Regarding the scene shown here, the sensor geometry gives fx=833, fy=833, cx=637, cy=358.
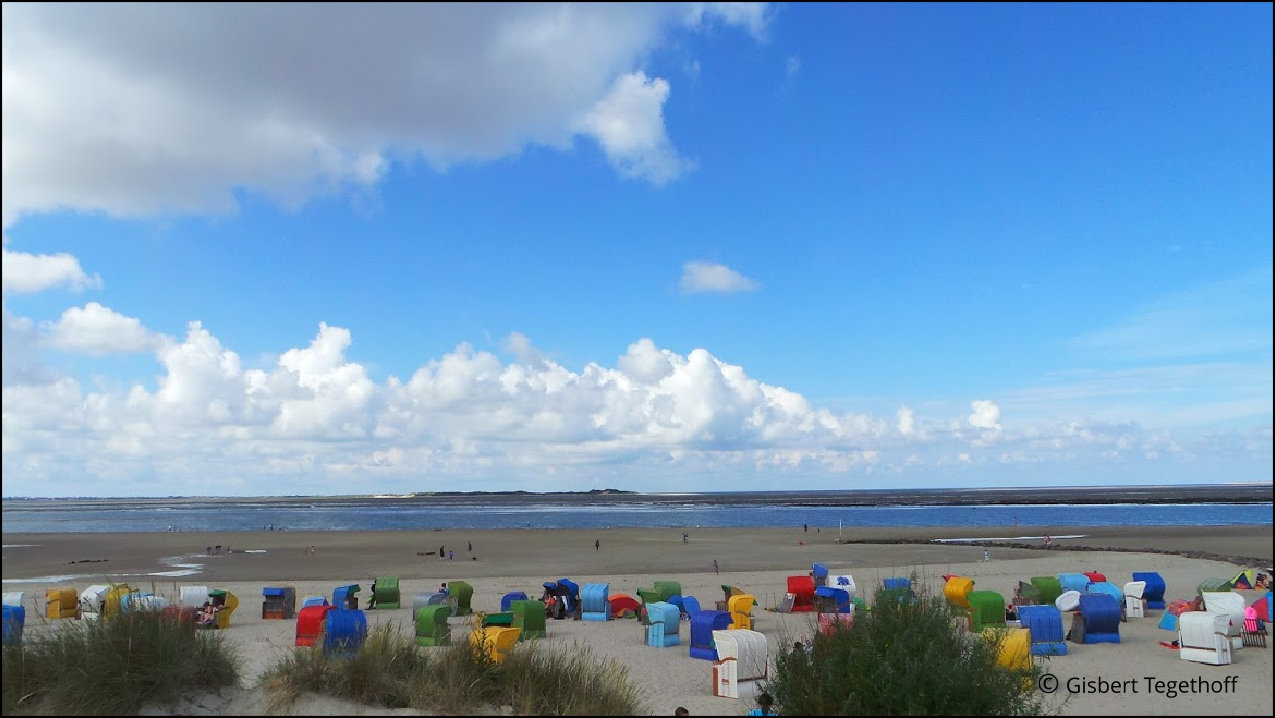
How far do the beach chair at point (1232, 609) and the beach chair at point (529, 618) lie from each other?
40.6 ft

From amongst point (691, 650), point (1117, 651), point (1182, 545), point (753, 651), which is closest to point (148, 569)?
point (691, 650)

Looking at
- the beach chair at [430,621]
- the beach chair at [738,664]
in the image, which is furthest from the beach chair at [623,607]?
the beach chair at [738,664]

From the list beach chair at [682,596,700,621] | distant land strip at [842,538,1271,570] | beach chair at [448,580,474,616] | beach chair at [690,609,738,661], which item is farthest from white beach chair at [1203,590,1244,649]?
distant land strip at [842,538,1271,570]

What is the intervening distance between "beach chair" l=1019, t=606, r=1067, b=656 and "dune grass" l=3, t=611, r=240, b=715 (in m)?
12.7

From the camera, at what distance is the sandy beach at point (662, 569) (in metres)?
12.5

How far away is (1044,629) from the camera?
14.7 meters

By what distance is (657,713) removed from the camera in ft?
35.9

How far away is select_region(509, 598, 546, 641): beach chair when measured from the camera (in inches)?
653

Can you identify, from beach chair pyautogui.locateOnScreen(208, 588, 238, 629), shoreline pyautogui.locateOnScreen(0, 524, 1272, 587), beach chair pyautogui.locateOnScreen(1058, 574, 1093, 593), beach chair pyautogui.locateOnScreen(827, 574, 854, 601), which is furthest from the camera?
shoreline pyautogui.locateOnScreen(0, 524, 1272, 587)

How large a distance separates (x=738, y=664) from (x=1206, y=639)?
8058 millimetres

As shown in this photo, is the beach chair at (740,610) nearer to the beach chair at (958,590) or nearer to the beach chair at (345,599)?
Result: the beach chair at (958,590)

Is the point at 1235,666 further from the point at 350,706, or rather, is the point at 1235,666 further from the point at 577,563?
the point at 577,563

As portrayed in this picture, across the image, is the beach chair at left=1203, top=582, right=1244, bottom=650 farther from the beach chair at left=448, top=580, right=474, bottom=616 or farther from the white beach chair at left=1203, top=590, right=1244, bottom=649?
the beach chair at left=448, top=580, right=474, bottom=616

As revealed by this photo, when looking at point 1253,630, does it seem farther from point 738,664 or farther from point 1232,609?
point 738,664
